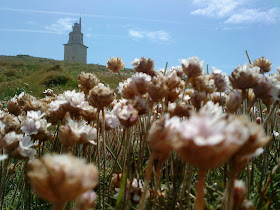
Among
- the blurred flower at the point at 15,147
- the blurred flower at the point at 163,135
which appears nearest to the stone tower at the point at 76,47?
the blurred flower at the point at 15,147

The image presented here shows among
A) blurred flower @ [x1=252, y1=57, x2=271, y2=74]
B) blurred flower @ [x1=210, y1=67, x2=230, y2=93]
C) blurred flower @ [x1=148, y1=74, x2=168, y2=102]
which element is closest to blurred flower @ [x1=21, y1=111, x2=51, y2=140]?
blurred flower @ [x1=148, y1=74, x2=168, y2=102]

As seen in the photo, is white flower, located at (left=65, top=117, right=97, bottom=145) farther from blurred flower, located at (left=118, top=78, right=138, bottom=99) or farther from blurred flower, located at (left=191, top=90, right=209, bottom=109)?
blurred flower, located at (left=191, top=90, right=209, bottom=109)

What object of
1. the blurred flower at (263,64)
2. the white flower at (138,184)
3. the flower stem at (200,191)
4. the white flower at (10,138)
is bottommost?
the white flower at (138,184)

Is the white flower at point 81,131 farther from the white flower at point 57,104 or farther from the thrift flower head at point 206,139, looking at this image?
the thrift flower head at point 206,139

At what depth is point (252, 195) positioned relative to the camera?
0.87 meters

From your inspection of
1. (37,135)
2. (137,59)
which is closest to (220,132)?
(37,135)

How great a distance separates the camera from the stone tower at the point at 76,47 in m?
40.2

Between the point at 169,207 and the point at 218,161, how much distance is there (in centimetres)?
51

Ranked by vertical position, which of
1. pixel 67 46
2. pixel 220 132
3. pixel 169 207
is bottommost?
pixel 169 207

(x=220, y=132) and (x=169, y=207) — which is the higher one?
(x=220, y=132)

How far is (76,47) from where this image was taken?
40.8 m

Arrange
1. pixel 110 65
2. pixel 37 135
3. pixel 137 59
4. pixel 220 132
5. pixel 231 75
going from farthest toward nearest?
pixel 110 65 → pixel 137 59 → pixel 37 135 → pixel 231 75 → pixel 220 132

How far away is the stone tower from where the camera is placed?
40.2 meters

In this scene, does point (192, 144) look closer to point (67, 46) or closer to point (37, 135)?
point (37, 135)
